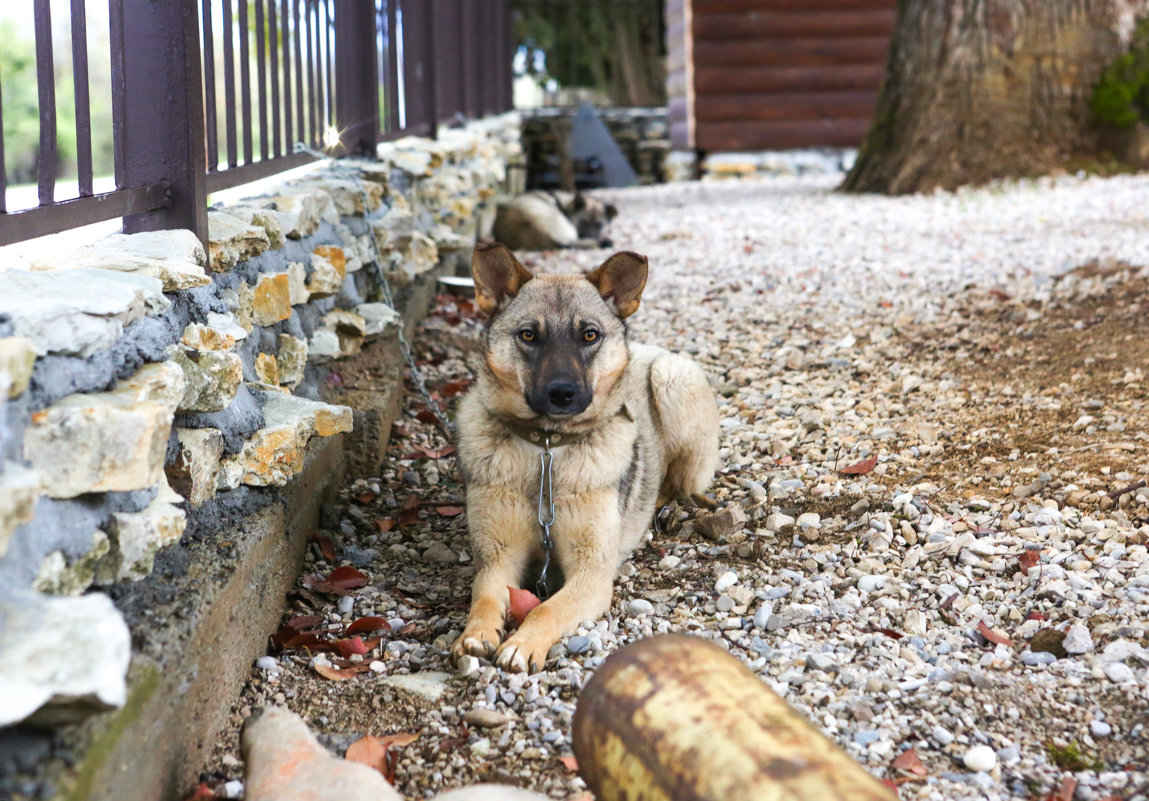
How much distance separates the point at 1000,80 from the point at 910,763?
11.2 meters

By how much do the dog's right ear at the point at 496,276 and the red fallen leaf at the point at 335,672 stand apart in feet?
5.15

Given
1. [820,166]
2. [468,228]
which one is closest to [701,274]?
[468,228]

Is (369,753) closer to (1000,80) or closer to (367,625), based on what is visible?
(367,625)

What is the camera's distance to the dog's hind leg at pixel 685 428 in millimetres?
5137

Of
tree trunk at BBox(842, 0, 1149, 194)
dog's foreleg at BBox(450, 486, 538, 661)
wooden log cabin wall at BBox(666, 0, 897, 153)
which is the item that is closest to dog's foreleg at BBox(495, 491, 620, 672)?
dog's foreleg at BBox(450, 486, 538, 661)

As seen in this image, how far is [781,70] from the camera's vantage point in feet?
58.9

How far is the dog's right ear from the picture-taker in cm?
435

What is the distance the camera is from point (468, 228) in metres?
10.3

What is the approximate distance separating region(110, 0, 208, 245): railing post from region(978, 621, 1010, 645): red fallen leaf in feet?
9.93

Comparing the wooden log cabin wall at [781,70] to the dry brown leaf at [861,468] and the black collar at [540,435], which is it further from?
the black collar at [540,435]

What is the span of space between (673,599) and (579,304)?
1.23 m

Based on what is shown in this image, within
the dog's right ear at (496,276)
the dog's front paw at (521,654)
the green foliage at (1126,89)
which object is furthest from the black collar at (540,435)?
the green foliage at (1126,89)

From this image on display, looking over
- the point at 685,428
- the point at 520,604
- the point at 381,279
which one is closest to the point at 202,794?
the point at 520,604

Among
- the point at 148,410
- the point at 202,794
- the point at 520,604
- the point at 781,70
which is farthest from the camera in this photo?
the point at 781,70
